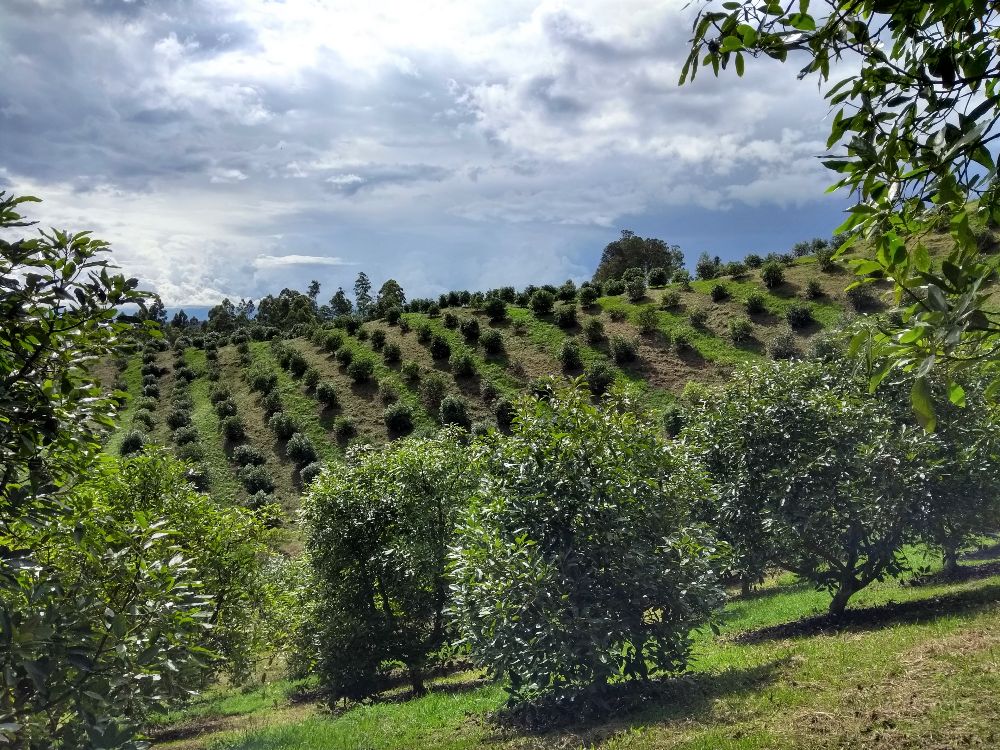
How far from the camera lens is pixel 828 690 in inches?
400

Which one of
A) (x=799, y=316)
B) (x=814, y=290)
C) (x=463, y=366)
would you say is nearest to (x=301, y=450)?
(x=463, y=366)

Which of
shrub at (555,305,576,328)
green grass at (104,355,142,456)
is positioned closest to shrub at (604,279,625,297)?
shrub at (555,305,576,328)

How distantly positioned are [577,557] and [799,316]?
48324mm

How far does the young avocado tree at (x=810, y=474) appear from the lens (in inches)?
582

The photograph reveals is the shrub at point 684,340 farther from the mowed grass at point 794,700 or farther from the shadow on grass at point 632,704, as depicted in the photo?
the shadow on grass at point 632,704

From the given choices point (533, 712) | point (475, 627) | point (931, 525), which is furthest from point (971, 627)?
point (475, 627)

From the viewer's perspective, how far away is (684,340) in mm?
55312

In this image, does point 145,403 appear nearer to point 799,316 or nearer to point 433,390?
point 433,390

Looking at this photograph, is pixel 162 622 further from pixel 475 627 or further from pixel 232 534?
pixel 232 534

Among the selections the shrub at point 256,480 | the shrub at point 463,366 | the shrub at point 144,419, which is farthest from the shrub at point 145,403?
the shrub at point 463,366

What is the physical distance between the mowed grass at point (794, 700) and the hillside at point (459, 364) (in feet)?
104

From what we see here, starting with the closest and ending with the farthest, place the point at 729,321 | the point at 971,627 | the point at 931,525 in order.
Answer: the point at 971,627, the point at 931,525, the point at 729,321

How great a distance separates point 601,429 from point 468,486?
6.69 meters

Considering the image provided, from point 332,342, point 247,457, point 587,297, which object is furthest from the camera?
point 332,342
